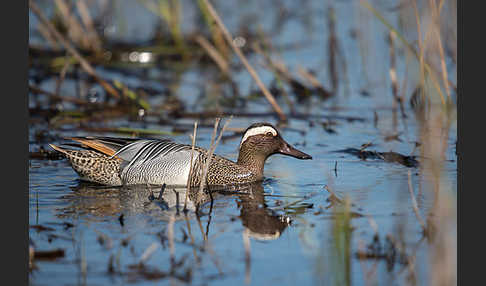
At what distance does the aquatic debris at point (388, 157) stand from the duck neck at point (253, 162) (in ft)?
3.79

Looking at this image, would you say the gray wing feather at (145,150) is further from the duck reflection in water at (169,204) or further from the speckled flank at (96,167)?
the duck reflection in water at (169,204)

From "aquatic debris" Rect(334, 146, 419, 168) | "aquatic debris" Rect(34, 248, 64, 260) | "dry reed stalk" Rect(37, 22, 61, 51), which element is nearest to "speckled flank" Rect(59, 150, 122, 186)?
"aquatic debris" Rect(34, 248, 64, 260)

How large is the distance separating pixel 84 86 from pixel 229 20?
4.82 m

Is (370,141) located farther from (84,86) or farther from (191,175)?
(84,86)

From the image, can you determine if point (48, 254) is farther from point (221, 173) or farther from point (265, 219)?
point (221, 173)

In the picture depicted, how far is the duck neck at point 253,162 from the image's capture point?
24.3ft

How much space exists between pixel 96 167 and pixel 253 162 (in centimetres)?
156

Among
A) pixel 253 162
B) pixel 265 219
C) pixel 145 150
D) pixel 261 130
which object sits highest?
pixel 261 130

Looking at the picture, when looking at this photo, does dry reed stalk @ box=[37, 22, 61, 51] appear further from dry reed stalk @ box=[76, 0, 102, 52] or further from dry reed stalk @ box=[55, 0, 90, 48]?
dry reed stalk @ box=[76, 0, 102, 52]

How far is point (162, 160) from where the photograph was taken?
7164mm

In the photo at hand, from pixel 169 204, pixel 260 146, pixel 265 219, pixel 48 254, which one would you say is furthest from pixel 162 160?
pixel 48 254

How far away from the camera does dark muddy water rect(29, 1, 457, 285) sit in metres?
4.64

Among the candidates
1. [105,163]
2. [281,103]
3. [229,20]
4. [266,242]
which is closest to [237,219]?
[266,242]

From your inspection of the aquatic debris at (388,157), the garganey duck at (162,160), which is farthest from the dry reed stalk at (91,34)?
the aquatic debris at (388,157)
